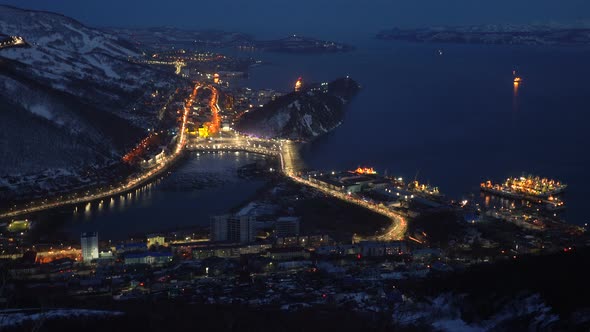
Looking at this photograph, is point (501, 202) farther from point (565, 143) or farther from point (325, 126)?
point (325, 126)

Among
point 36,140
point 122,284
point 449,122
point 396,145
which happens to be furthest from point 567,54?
point 122,284

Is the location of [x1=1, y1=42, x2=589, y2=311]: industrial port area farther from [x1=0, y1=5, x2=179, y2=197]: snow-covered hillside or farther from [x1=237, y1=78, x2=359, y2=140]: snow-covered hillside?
[x1=237, y1=78, x2=359, y2=140]: snow-covered hillside

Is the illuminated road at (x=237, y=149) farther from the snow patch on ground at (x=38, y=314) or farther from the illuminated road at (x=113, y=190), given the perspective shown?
the snow patch on ground at (x=38, y=314)

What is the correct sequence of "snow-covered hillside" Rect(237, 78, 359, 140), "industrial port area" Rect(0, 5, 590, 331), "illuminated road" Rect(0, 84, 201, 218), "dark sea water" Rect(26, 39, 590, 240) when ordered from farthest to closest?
1. "snow-covered hillside" Rect(237, 78, 359, 140)
2. "dark sea water" Rect(26, 39, 590, 240)
3. "illuminated road" Rect(0, 84, 201, 218)
4. "industrial port area" Rect(0, 5, 590, 331)

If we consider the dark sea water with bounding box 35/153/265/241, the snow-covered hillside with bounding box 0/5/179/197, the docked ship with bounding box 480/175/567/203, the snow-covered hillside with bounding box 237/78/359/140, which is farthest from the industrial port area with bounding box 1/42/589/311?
the snow-covered hillside with bounding box 237/78/359/140

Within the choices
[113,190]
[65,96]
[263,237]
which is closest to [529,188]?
[263,237]

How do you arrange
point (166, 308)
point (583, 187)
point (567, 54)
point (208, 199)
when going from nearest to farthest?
point (166, 308) < point (208, 199) < point (583, 187) < point (567, 54)
